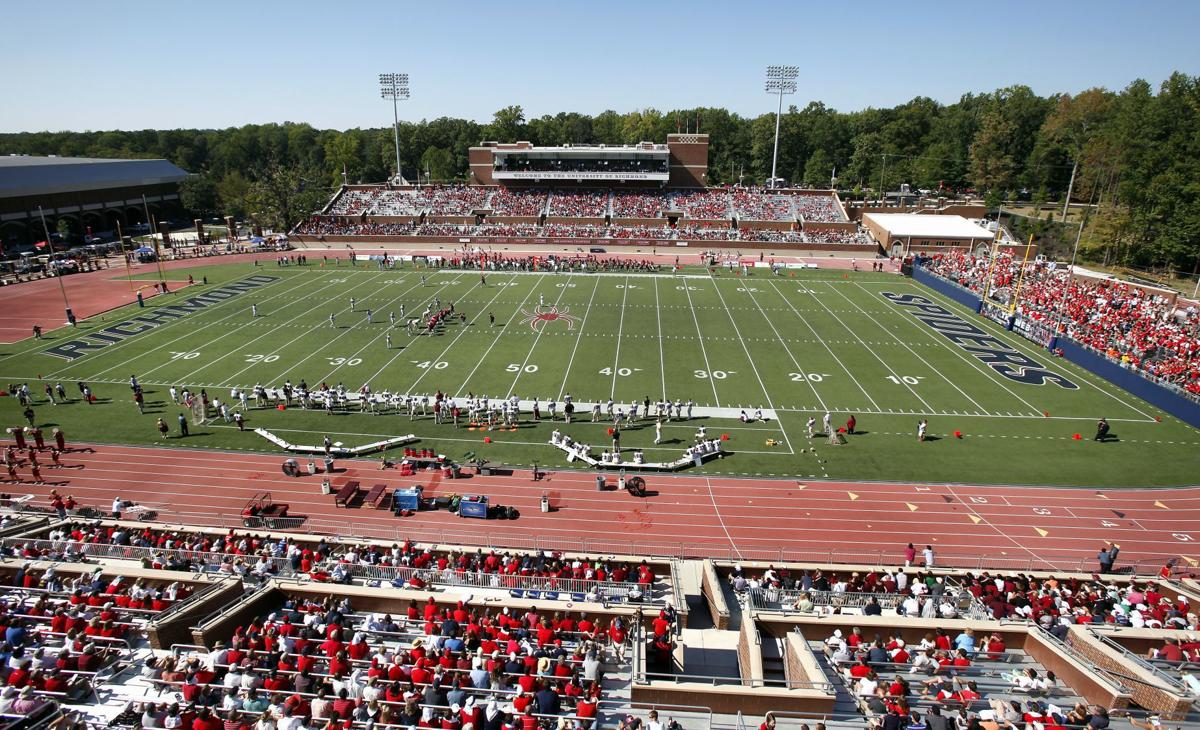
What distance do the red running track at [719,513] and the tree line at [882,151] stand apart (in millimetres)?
43159

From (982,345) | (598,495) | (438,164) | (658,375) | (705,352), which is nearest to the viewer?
(598,495)

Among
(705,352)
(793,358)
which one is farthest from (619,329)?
(793,358)

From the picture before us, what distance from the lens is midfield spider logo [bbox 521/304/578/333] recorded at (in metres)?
40.0

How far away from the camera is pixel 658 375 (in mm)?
31859

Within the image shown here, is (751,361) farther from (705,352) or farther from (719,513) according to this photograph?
(719,513)

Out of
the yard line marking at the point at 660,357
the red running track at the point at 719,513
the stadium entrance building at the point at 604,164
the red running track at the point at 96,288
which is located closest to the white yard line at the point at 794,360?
the yard line marking at the point at 660,357

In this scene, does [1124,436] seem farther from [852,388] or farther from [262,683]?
[262,683]

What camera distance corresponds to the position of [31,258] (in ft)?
195

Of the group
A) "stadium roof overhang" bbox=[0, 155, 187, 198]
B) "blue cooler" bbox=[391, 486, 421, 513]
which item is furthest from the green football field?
"stadium roof overhang" bbox=[0, 155, 187, 198]

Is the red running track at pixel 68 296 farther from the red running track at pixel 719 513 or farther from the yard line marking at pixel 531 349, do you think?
the yard line marking at pixel 531 349

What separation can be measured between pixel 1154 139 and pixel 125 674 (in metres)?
83.6

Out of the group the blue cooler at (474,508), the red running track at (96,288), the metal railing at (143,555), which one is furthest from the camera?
the red running track at (96,288)

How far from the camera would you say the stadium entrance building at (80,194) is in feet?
216

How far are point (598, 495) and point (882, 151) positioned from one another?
96.4 m
